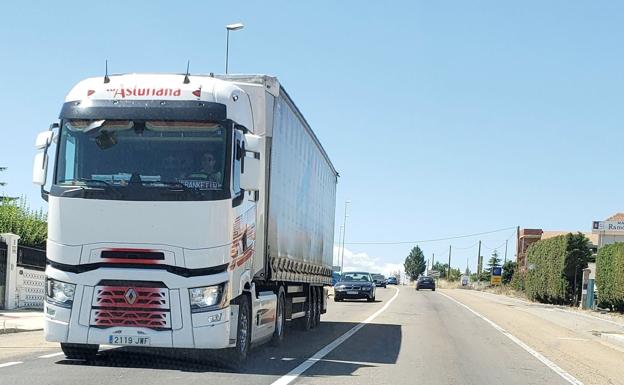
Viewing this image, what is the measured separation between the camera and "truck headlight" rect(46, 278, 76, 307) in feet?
32.9

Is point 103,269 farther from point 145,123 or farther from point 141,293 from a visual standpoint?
point 145,123

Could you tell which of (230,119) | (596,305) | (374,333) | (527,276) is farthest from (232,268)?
(527,276)

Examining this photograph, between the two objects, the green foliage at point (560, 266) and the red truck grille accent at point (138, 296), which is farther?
the green foliage at point (560, 266)

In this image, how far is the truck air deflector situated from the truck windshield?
0.08m

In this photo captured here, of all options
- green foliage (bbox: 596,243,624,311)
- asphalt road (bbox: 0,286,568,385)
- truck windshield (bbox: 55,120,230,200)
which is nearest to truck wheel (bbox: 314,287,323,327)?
asphalt road (bbox: 0,286,568,385)

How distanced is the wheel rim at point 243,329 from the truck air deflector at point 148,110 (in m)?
2.80

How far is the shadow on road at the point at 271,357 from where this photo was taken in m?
11.0

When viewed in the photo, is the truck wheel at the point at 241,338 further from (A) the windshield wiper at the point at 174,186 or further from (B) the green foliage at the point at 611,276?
(B) the green foliage at the point at 611,276

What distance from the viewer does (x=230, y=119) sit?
1048 cm

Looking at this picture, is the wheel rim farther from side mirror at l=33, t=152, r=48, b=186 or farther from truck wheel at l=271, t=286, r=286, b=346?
side mirror at l=33, t=152, r=48, b=186

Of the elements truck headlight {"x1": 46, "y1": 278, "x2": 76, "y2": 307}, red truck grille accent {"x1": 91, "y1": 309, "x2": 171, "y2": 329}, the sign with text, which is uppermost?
the sign with text

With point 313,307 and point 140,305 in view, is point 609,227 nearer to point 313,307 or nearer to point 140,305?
point 313,307

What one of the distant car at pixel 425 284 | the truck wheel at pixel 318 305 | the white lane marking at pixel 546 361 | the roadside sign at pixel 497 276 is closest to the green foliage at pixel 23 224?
the truck wheel at pixel 318 305

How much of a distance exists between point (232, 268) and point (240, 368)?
1.60 meters
